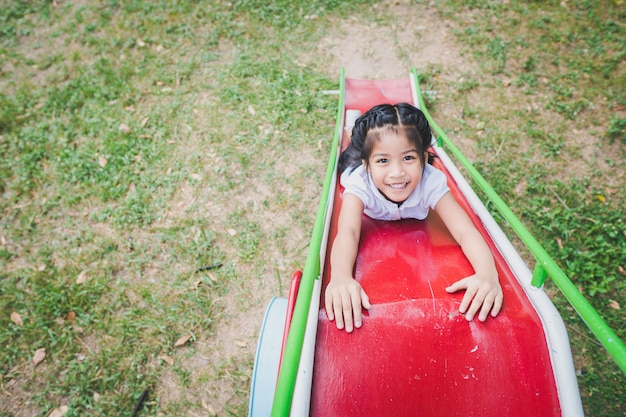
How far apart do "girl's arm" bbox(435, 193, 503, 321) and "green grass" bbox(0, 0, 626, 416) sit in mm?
1310

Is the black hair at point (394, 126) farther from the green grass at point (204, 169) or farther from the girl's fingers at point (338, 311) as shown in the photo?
the green grass at point (204, 169)

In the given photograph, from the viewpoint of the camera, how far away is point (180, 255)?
10.6 ft

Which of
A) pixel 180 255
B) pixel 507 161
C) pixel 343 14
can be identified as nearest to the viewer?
pixel 180 255

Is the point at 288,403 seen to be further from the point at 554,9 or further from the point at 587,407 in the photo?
the point at 554,9

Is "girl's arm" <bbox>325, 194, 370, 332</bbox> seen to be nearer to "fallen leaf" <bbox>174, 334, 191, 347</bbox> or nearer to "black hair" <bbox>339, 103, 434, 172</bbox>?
"black hair" <bbox>339, 103, 434, 172</bbox>

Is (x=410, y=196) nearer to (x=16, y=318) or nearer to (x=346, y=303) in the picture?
(x=346, y=303)

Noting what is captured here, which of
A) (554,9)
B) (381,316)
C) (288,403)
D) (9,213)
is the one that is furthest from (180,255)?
(554,9)

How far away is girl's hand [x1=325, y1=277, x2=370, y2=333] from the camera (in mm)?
1583

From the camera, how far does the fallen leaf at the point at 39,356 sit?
8.93 feet

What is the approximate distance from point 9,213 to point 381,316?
3.81 meters

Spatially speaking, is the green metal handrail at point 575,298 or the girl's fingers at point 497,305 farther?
the girl's fingers at point 497,305

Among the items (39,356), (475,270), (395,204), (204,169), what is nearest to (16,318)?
(39,356)

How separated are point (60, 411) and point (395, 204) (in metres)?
2.55

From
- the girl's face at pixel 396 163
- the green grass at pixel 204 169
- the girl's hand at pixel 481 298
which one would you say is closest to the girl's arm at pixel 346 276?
the girl's face at pixel 396 163
